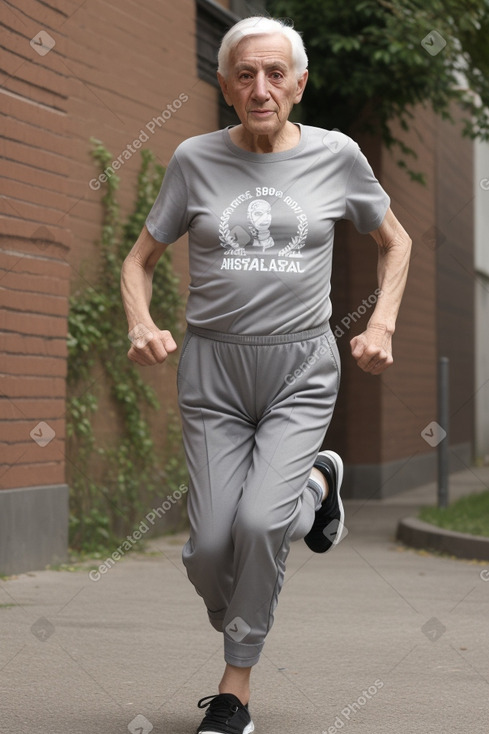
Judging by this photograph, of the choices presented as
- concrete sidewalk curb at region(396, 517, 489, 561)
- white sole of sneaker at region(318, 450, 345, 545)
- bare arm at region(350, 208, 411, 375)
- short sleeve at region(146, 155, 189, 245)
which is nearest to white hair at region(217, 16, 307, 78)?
short sleeve at region(146, 155, 189, 245)

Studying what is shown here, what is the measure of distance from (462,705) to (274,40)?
2123 millimetres

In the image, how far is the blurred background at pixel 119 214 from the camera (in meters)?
7.09

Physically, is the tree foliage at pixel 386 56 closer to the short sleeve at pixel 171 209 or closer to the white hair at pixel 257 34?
the white hair at pixel 257 34

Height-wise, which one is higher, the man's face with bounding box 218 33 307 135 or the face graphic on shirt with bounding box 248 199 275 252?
the man's face with bounding box 218 33 307 135

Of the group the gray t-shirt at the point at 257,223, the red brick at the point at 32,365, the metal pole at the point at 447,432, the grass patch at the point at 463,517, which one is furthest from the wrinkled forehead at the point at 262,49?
the metal pole at the point at 447,432

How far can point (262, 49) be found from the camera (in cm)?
358

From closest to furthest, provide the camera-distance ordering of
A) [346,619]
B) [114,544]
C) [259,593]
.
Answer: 1. [259,593]
2. [346,619]
3. [114,544]

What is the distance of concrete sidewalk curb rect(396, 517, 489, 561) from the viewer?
8.38m

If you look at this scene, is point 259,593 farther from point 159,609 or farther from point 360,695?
point 159,609

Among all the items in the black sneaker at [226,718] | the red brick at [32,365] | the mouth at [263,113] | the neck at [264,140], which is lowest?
the black sneaker at [226,718]

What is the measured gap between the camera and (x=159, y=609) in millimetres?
6105

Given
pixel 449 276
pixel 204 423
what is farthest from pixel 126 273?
pixel 449 276

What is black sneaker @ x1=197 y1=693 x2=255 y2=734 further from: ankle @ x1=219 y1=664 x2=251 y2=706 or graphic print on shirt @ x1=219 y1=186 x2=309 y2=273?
graphic print on shirt @ x1=219 y1=186 x2=309 y2=273

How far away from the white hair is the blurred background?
3385 mm
